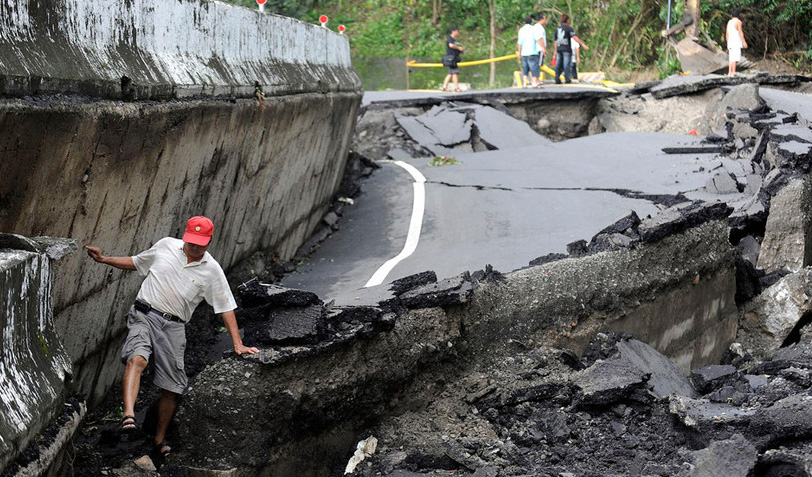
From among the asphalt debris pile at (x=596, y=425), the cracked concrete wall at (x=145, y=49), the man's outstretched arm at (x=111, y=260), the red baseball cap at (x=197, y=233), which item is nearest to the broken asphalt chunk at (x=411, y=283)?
the asphalt debris pile at (x=596, y=425)

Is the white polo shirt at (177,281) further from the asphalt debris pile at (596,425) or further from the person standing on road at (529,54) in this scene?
the person standing on road at (529,54)

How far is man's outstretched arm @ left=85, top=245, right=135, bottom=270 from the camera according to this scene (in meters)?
5.57

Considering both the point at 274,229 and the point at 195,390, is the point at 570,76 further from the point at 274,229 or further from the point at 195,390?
the point at 195,390

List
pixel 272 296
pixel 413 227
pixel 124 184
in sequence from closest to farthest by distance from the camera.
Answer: pixel 124 184 < pixel 272 296 < pixel 413 227

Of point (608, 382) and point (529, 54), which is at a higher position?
point (529, 54)

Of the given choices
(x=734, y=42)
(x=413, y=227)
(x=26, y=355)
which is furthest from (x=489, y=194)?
(x=734, y=42)

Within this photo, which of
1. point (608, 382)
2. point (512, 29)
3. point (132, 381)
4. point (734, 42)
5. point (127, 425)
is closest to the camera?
point (127, 425)

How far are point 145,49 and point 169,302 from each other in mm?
1719

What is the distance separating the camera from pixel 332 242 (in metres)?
11.8

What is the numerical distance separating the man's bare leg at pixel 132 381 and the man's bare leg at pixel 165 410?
223 millimetres

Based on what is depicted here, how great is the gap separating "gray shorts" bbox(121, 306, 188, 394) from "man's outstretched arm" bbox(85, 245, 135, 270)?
0.92ft

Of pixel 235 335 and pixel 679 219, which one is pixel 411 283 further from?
pixel 679 219

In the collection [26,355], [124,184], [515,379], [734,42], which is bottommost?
[515,379]

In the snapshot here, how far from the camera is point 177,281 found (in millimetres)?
5949
